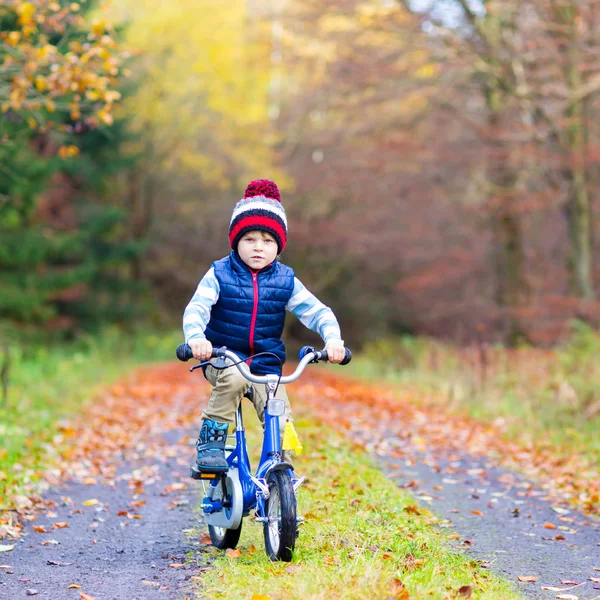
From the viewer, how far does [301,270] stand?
1271 inches

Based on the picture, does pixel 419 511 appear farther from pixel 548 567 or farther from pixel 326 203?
pixel 326 203

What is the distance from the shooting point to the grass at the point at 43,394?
8602mm

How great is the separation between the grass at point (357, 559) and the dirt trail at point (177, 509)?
215 millimetres

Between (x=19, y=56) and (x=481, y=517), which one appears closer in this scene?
(x=481, y=517)

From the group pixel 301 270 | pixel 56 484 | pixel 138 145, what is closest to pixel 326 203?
pixel 301 270

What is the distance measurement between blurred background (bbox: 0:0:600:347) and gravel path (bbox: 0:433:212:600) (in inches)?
163

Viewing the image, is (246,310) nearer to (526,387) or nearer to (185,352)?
(185,352)

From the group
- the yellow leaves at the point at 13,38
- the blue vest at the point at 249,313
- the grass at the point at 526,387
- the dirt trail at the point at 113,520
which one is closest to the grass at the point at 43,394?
the dirt trail at the point at 113,520

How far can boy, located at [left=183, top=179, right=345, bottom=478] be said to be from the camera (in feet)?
17.5

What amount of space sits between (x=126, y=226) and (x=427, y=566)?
29.3 m

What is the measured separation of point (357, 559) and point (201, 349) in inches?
57.3

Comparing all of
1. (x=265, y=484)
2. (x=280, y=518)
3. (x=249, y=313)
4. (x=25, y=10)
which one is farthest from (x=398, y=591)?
(x=25, y=10)

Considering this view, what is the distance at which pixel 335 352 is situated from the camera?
16.8 ft

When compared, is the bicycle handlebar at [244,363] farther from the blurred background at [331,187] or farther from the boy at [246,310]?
the blurred background at [331,187]
